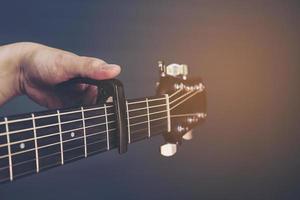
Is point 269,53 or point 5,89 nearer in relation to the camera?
point 5,89

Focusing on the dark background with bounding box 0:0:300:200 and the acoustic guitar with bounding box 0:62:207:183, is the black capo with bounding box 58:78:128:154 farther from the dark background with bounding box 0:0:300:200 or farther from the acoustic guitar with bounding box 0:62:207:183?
the dark background with bounding box 0:0:300:200

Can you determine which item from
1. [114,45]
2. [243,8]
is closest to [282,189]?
[243,8]

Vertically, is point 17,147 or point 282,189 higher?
point 17,147

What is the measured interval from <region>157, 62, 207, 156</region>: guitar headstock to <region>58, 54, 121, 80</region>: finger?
131 mm

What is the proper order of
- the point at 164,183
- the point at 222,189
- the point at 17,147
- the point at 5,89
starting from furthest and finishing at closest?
the point at 222,189 < the point at 164,183 < the point at 5,89 < the point at 17,147

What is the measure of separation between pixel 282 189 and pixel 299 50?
375 millimetres

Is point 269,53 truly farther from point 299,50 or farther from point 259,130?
point 259,130

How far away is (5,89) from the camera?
0.59 m

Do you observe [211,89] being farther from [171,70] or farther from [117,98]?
[117,98]

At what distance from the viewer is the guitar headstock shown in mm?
715

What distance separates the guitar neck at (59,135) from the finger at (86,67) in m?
0.06

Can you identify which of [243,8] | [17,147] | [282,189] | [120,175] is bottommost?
[282,189]

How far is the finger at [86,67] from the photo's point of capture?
23.8 inches

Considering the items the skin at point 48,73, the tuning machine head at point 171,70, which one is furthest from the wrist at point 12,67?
the tuning machine head at point 171,70
